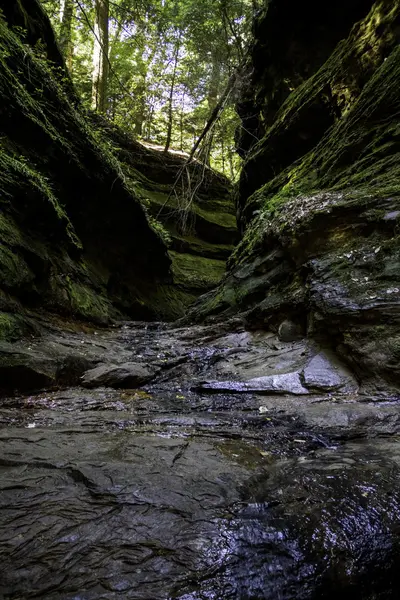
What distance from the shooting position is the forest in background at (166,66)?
12.2 meters

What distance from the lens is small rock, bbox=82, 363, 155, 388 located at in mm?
4363

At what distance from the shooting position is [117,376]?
4465 millimetres

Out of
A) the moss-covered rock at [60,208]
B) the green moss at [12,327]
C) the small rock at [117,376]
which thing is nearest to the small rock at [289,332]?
the small rock at [117,376]

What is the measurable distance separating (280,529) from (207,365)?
3.44 metres

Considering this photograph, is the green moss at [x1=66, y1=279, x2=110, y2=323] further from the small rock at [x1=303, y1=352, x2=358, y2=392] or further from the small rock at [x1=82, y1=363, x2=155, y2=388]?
the small rock at [x1=303, y1=352, x2=358, y2=392]

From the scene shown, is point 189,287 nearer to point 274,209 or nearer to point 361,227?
point 274,209

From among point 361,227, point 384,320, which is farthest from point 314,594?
point 361,227

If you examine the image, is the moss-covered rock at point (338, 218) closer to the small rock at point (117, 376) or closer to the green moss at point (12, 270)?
the small rock at point (117, 376)

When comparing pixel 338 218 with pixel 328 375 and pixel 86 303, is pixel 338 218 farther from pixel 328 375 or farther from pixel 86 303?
pixel 86 303

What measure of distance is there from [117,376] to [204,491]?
2784 millimetres

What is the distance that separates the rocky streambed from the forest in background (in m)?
7.31

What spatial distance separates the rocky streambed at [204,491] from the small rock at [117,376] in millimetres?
399

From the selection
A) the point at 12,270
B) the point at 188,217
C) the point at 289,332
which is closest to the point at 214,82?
the point at 188,217

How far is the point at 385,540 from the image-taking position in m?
1.55
